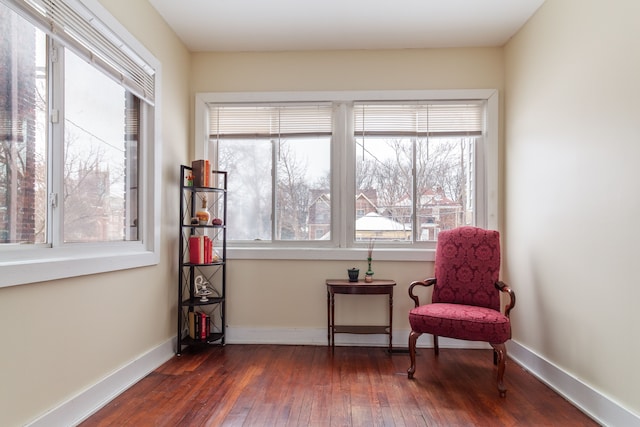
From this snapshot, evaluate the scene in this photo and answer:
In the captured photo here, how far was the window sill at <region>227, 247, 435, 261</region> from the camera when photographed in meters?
3.39

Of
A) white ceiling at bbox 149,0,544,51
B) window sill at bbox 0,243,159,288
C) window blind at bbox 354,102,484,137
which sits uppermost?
white ceiling at bbox 149,0,544,51

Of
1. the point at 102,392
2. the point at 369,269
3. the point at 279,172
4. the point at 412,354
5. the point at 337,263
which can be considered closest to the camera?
the point at 102,392

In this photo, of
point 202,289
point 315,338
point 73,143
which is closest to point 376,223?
point 315,338

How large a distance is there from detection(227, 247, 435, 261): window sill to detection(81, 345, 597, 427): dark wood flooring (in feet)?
2.67

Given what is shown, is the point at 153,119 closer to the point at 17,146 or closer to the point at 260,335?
the point at 17,146

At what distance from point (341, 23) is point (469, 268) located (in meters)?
2.20

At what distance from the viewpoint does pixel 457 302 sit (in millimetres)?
2969

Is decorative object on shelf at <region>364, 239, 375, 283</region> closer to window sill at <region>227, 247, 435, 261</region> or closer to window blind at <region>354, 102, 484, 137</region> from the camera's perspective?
window sill at <region>227, 247, 435, 261</region>

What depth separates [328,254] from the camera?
3.44 m

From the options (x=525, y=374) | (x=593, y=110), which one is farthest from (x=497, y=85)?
(x=525, y=374)

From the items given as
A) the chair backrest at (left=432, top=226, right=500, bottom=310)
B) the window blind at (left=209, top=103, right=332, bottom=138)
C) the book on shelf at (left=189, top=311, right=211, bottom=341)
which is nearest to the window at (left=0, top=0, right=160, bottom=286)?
the book on shelf at (left=189, top=311, right=211, bottom=341)

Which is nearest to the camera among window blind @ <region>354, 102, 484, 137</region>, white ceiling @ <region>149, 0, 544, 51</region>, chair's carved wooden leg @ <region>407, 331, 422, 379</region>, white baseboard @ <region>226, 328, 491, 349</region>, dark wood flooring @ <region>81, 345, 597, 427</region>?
dark wood flooring @ <region>81, 345, 597, 427</region>

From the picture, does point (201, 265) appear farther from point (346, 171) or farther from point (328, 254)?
point (346, 171)

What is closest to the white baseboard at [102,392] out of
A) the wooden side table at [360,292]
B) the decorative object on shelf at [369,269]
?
the wooden side table at [360,292]
